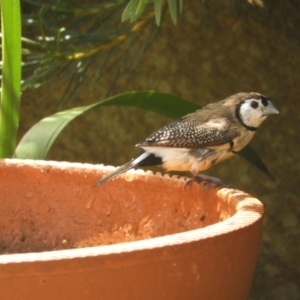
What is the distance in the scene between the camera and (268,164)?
269 centimetres

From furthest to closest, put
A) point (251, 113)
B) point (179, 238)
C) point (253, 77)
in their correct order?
point (253, 77) → point (251, 113) → point (179, 238)

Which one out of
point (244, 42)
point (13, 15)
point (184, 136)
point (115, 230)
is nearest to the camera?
point (115, 230)

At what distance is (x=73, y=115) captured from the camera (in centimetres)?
184

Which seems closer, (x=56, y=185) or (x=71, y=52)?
(x=56, y=185)

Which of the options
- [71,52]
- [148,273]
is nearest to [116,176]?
[148,273]

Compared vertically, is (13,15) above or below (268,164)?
above

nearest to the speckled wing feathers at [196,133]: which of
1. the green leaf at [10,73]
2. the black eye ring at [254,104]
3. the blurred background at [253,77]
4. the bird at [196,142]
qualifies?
the bird at [196,142]

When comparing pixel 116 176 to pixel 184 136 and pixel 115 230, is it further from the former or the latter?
pixel 184 136

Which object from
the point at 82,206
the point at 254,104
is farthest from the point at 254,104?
the point at 82,206

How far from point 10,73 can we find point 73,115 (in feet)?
0.66

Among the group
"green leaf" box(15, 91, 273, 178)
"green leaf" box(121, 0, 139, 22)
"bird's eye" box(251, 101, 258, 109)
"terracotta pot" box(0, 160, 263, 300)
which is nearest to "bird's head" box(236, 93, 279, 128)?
"bird's eye" box(251, 101, 258, 109)

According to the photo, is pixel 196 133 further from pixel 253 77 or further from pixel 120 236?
pixel 253 77

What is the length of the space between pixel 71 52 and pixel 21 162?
862 mm

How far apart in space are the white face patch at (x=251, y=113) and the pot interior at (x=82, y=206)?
2.06 feet
